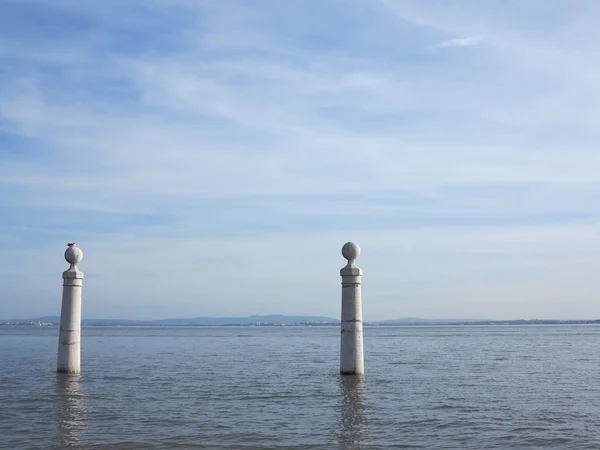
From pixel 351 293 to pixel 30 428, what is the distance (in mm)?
10138

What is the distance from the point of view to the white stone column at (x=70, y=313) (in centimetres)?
2453

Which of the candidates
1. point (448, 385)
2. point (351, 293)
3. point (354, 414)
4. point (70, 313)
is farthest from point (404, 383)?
point (70, 313)

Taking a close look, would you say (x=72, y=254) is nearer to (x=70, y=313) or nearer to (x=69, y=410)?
(x=70, y=313)

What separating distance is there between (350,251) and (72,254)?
9319 mm

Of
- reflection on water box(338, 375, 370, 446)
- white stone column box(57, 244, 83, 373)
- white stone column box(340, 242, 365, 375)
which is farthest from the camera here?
white stone column box(57, 244, 83, 373)

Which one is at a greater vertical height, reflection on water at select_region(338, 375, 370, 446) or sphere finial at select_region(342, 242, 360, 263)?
sphere finial at select_region(342, 242, 360, 263)

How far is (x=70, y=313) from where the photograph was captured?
24.5 m

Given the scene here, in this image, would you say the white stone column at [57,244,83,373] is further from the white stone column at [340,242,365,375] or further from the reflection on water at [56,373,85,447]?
the white stone column at [340,242,365,375]

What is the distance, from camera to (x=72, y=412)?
739 inches

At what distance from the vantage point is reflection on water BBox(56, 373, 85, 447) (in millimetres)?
15455

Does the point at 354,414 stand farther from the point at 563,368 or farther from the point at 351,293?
the point at 563,368

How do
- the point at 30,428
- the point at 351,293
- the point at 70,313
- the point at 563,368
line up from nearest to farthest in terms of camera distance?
the point at 30,428
the point at 351,293
the point at 70,313
the point at 563,368

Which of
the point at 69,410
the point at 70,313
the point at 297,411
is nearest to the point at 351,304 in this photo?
the point at 297,411

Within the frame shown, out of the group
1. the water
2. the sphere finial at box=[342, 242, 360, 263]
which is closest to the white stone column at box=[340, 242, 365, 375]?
the sphere finial at box=[342, 242, 360, 263]
